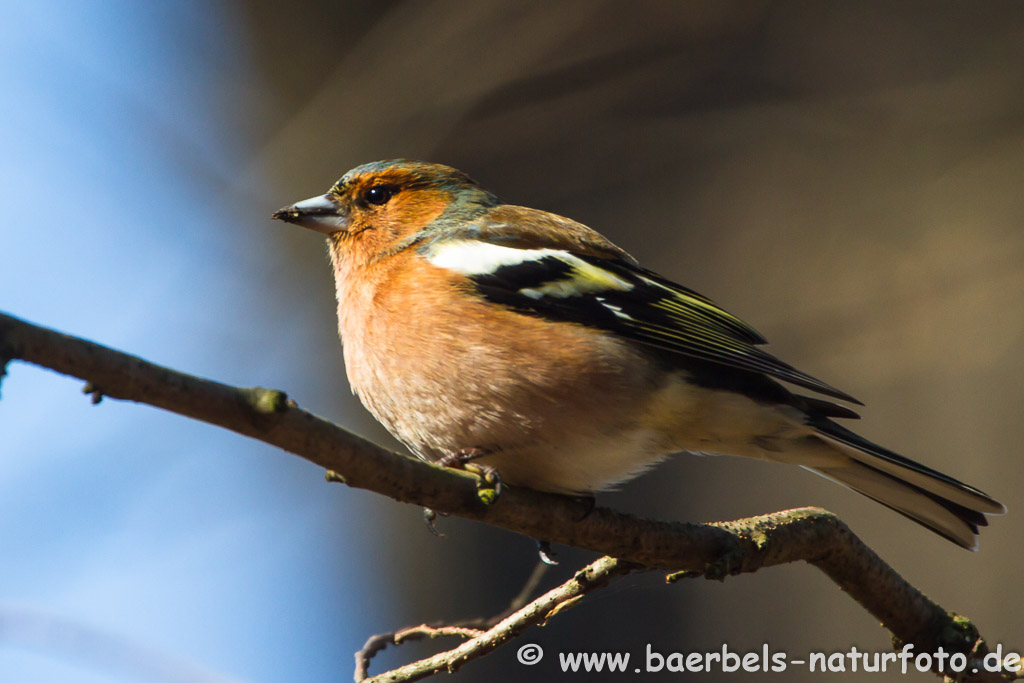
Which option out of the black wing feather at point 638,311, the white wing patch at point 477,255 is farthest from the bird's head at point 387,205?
the black wing feather at point 638,311

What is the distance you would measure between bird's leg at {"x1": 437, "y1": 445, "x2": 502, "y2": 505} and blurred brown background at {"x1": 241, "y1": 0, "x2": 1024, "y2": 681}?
222 cm

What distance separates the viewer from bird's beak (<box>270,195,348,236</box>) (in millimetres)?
3672

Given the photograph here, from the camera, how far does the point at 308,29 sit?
6.35 metres

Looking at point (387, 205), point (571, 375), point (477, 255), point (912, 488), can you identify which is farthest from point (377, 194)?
point (912, 488)

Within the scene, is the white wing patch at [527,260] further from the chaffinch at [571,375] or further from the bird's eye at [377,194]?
the bird's eye at [377,194]

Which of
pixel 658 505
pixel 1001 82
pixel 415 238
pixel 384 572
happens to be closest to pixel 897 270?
pixel 1001 82

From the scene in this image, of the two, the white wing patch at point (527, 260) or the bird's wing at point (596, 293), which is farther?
the white wing patch at point (527, 260)

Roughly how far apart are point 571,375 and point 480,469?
479mm

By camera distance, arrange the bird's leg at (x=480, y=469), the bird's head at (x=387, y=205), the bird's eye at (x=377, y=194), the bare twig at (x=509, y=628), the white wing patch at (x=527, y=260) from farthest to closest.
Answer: the bird's eye at (x=377, y=194)
the bird's head at (x=387, y=205)
the white wing patch at (x=527, y=260)
the bare twig at (x=509, y=628)
the bird's leg at (x=480, y=469)

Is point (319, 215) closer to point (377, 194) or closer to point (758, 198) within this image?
point (377, 194)

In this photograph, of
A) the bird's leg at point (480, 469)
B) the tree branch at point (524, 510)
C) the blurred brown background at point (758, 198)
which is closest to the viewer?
the tree branch at point (524, 510)

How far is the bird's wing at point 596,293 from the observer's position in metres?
3.01

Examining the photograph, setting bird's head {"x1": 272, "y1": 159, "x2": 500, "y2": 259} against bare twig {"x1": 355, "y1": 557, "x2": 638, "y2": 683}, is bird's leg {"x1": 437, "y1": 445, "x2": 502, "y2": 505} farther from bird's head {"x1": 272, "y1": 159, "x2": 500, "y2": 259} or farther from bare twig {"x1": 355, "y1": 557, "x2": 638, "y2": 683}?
bird's head {"x1": 272, "y1": 159, "x2": 500, "y2": 259}

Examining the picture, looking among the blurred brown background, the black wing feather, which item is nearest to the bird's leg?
the black wing feather
